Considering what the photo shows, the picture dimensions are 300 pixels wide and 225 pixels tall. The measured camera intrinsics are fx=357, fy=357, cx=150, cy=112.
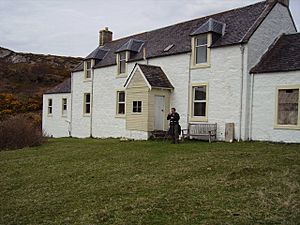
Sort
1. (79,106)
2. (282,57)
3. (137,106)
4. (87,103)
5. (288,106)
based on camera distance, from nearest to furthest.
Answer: (288,106) < (282,57) < (137,106) < (87,103) < (79,106)

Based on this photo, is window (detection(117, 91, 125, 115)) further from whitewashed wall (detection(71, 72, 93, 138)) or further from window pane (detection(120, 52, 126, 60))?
whitewashed wall (detection(71, 72, 93, 138))

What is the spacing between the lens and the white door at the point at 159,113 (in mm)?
22109

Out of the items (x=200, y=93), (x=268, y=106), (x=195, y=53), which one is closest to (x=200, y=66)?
(x=195, y=53)

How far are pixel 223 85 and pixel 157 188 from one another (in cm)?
1127

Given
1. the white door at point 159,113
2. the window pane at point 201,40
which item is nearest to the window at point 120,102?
the white door at point 159,113

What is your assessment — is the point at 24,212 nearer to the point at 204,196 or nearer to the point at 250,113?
the point at 204,196

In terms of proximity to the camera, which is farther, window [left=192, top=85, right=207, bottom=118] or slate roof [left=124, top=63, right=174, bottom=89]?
slate roof [left=124, top=63, right=174, bottom=89]

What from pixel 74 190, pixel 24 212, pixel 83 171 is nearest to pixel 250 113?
pixel 83 171

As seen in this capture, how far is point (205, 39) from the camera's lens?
68.0 feet

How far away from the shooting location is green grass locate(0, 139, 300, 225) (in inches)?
287

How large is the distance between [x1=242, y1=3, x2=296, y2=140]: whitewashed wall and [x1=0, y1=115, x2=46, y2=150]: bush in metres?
12.5

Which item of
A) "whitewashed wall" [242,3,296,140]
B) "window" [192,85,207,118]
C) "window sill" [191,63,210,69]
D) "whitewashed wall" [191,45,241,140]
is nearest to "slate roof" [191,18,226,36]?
"whitewashed wall" [191,45,241,140]

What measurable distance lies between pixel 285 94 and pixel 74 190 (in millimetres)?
12098

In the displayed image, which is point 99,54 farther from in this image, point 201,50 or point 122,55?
point 201,50
